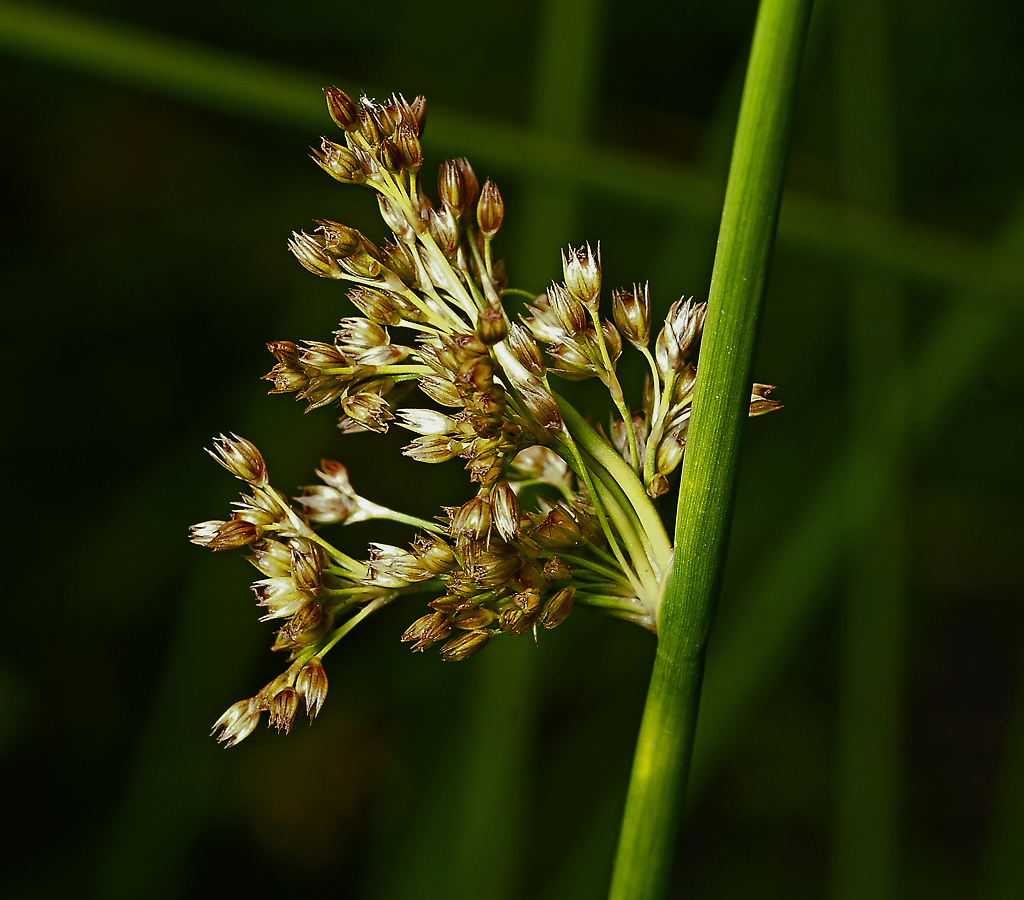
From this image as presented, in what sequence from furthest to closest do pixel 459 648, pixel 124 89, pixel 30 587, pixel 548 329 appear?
pixel 124 89 → pixel 30 587 → pixel 548 329 → pixel 459 648

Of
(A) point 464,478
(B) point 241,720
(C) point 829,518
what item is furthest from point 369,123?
(A) point 464,478

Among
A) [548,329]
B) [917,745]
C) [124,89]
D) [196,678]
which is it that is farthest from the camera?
[917,745]

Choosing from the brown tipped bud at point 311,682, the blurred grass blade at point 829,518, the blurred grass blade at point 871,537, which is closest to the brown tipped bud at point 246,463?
the brown tipped bud at point 311,682

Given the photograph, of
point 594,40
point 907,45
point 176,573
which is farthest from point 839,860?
point 907,45

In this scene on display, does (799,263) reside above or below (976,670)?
above

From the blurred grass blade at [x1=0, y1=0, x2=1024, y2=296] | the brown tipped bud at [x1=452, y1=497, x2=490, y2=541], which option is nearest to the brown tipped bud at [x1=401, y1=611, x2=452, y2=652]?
the brown tipped bud at [x1=452, y1=497, x2=490, y2=541]

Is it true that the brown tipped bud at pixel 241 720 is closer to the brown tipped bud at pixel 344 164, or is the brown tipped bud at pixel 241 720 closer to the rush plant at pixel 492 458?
the rush plant at pixel 492 458

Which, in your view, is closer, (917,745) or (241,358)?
(241,358)

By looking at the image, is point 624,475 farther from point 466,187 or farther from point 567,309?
point 466,187

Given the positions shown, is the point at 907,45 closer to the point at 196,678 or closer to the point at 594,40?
the point at 594,40
